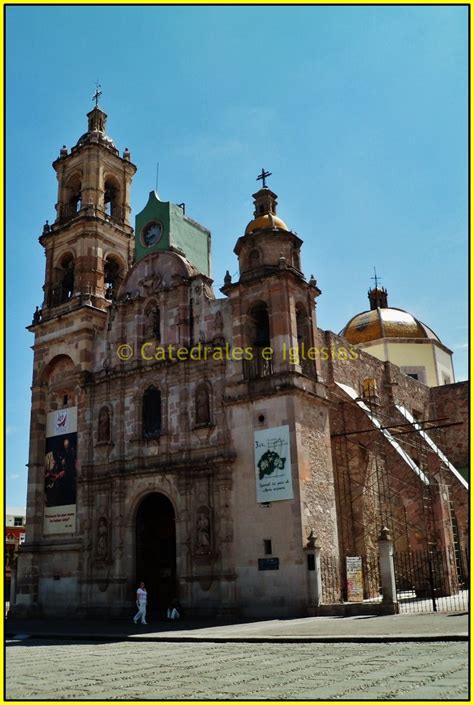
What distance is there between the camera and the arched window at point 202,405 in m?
26.1

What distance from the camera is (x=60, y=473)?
30.7 metres

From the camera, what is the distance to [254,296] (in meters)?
26.1

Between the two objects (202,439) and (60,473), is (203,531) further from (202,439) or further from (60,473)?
(60,473)

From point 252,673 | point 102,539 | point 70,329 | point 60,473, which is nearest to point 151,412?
point 102,539

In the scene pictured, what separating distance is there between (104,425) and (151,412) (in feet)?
8.47

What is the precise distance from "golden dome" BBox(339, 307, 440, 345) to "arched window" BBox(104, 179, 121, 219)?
1787 cm

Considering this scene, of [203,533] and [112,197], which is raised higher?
[112,197]

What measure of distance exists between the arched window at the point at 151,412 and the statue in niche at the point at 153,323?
8.16 ft

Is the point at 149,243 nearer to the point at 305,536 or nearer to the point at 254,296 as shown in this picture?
the point at 254,296

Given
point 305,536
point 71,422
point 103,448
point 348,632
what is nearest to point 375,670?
point 348,632

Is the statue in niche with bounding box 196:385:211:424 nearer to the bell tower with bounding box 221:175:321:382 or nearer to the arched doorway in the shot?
the bell tower with bounding box 221:175:321:382

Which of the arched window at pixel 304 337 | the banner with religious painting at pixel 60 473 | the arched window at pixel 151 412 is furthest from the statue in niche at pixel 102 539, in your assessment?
the arched window at pixel 304 337

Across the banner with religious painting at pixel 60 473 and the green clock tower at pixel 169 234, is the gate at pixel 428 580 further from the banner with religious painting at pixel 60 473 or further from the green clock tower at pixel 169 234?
the green clock tower at pixel 169 234

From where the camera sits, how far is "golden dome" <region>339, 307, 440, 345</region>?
146 feet
